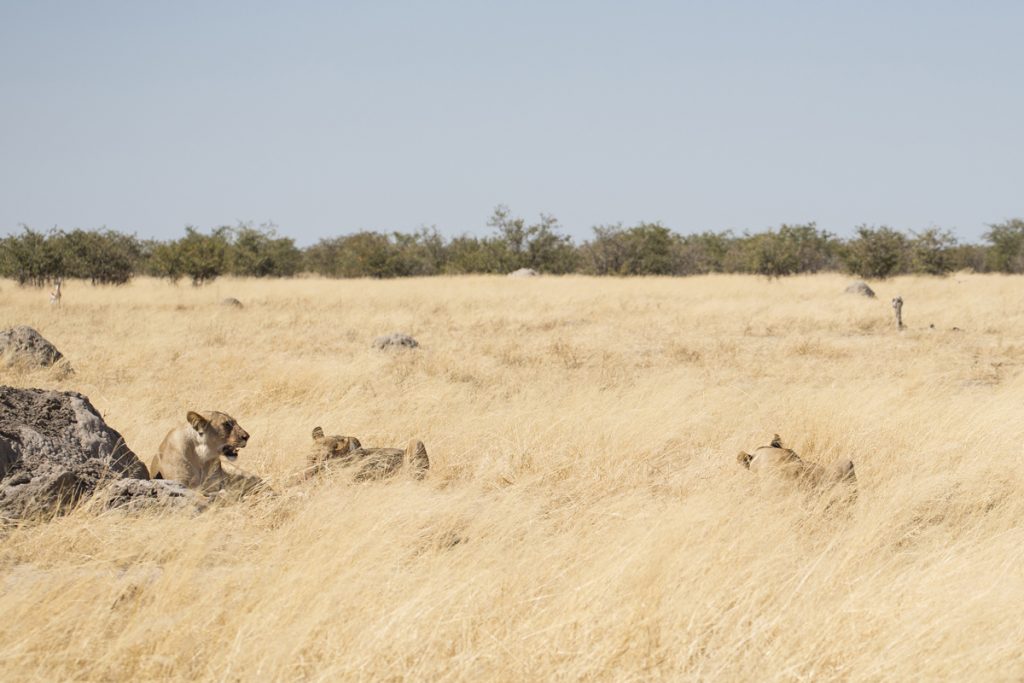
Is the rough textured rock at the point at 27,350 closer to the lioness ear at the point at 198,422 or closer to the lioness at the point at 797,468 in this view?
the lioness ear at the point at 198,422

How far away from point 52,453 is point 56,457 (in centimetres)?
6

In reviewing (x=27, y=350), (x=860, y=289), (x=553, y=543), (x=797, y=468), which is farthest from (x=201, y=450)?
(x=860, y=289)

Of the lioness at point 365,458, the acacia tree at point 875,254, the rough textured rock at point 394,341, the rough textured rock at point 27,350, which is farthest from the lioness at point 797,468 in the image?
the acacia tree at point 875,254

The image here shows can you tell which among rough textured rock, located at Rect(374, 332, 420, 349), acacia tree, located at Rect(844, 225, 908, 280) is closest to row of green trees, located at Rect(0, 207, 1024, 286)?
acacia tree, located at Rect(844, 225, 908, 280)

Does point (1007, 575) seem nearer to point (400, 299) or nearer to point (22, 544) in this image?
point (22, 544)

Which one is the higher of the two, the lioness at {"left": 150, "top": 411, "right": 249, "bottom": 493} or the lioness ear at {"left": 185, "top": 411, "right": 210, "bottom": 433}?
the lioness ear at {"left": 185, "top": 411, "right": 210, "bottom": 433}

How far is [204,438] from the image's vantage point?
6234 millimetres

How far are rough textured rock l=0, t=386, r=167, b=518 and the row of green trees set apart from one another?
30.1 m

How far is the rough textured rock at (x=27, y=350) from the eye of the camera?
12.0 metres

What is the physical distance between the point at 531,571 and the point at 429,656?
87 centimetres

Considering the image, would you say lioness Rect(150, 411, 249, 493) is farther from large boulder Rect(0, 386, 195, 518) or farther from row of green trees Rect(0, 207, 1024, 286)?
row of green trees Rect(0, 207, 1024, 286)

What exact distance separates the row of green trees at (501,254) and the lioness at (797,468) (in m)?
31.7

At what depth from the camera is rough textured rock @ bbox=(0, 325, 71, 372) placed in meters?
12.0

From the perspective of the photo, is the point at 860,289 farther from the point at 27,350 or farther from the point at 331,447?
the point at 331,447
